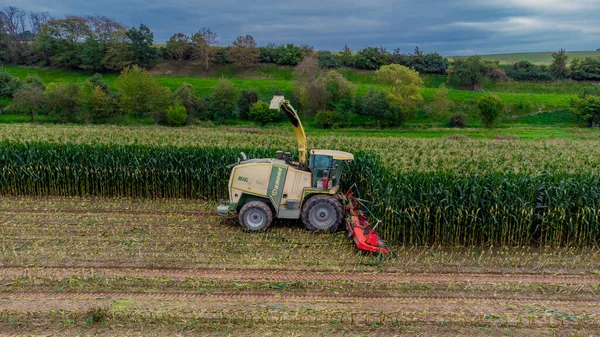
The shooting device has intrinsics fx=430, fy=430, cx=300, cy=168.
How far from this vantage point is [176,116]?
44188mm

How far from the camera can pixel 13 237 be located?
1205cm

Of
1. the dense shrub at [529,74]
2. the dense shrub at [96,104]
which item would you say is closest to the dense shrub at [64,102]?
the dense shrub at [96,104]

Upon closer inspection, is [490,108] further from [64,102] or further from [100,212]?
[64,102]

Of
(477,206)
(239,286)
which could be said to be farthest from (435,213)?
(239,286)

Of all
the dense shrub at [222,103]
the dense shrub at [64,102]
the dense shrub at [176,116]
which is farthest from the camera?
the dense shrub at [222,103]

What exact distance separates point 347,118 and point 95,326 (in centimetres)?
4299

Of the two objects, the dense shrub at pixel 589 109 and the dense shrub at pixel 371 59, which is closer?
the dense shrub at pixel 589 109

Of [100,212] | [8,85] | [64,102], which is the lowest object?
[100,212]

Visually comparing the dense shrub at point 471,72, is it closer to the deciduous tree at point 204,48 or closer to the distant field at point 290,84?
the distant field at point 290,84

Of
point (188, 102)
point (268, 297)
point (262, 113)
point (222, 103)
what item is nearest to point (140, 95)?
point (188, 102)

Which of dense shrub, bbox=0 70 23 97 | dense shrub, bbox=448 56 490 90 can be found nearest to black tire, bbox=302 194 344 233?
dense shrub, bbox=0 70 23 97

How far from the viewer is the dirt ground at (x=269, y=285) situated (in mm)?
8000

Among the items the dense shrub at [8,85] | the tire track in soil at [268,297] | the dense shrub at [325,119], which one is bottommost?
the tire track in soil at [268,297]

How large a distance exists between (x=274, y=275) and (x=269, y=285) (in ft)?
1.76
